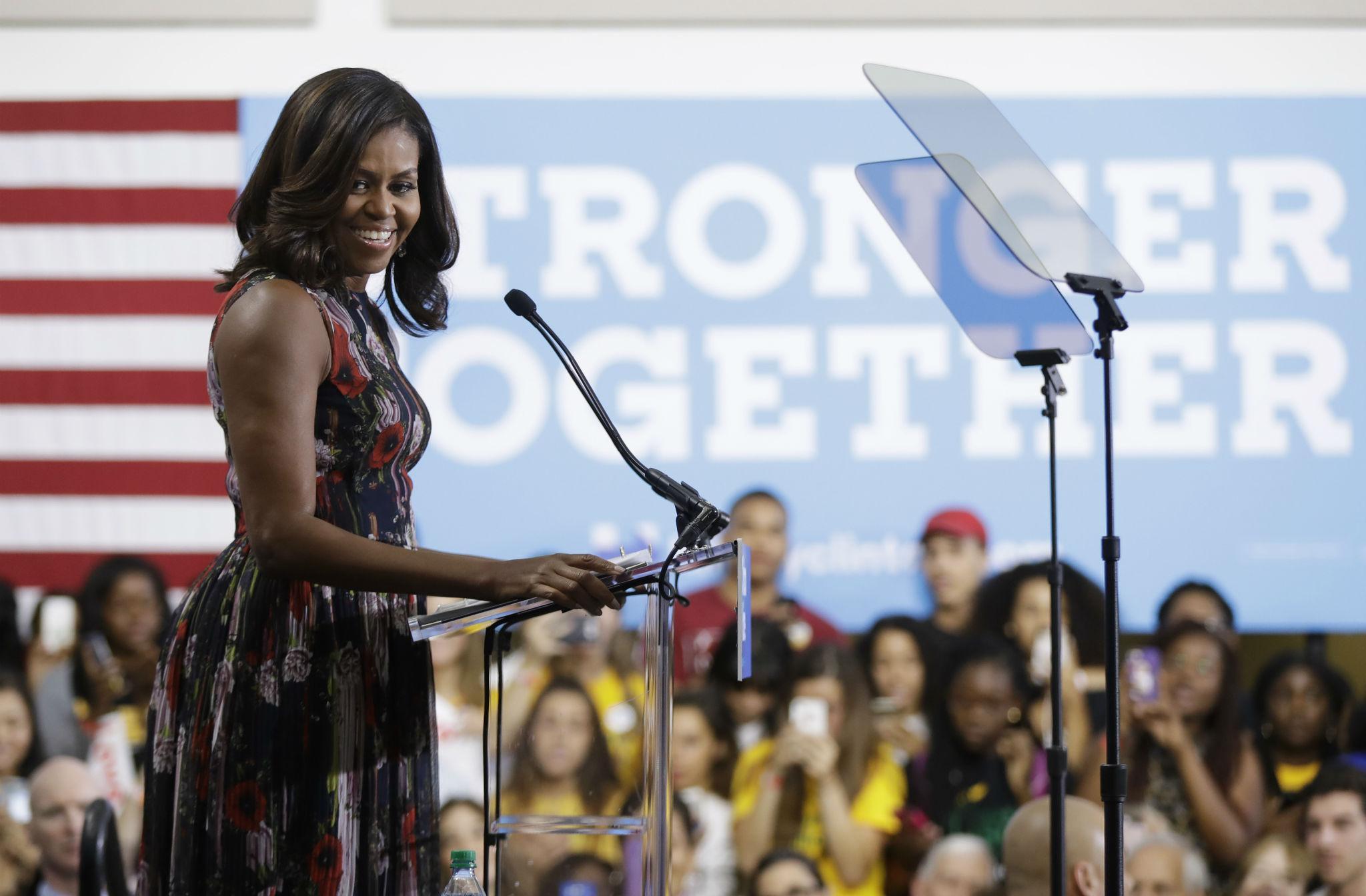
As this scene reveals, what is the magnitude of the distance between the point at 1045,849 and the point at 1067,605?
69 cm

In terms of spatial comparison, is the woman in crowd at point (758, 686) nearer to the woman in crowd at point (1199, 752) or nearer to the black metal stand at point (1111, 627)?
the woman in crowd at point (1199, 752)

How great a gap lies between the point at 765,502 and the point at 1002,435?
0.70 m

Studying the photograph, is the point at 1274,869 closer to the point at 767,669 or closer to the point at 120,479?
the point at 767,669

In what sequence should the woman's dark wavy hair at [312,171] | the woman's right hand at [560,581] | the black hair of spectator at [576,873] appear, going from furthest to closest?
the black hair of spectator at [576,873] → the woman's dark wavy hair at [312,171] → the woman's right hand at [560,581]

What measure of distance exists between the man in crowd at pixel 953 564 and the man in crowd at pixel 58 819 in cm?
240

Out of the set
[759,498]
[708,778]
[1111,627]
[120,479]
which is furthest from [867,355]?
[120,479]

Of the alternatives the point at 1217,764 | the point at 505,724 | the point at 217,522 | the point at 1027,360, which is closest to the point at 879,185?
the point at 1027,360

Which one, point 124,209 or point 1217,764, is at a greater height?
point 124,209

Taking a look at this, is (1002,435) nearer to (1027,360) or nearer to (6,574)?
(1027,360)

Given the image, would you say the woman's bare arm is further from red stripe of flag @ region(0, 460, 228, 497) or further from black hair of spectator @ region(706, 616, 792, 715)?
red stripe of flag @ region(0, 460, 228, 497)

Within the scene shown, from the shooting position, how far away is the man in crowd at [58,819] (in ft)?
12.7

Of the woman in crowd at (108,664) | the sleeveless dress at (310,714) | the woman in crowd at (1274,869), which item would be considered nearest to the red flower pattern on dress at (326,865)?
the sleeveless dress at (310,714)

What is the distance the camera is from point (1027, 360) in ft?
9.18

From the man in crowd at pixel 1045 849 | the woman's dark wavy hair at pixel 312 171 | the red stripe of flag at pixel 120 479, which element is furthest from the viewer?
the red stripe of flag at pixel 120 479
